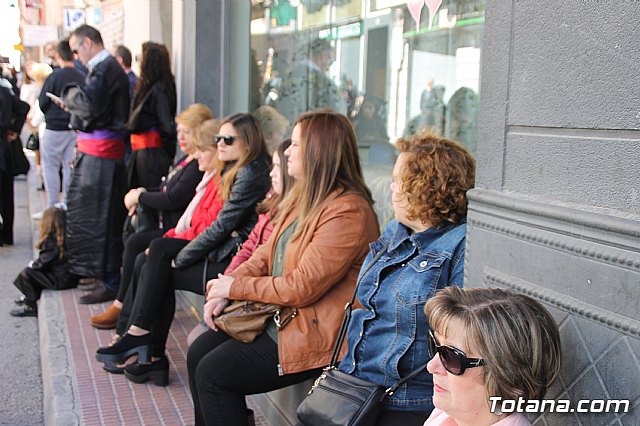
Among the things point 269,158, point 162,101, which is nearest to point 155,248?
point 269,158

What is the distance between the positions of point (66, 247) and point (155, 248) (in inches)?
87.8

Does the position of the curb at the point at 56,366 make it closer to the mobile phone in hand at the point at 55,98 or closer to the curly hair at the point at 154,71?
the curly hair at the point at 154,71

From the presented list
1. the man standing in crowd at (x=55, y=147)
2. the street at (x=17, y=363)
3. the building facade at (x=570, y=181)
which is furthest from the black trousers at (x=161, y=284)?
the man standing in crowd at (x=55, y=147)

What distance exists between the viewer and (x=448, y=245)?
2.70 metres

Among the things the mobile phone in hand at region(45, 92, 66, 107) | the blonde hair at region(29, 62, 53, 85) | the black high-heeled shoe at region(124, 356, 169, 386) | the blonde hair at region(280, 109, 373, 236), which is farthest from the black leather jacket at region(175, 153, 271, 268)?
the blonde hair at region(29, 62, 53, 85)

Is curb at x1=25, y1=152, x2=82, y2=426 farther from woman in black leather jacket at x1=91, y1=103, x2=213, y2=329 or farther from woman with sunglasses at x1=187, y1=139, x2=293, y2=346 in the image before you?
woman with sunglasses at x1=187, y1=139, x2=293, y2=346

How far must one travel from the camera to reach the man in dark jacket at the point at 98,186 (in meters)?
6.46

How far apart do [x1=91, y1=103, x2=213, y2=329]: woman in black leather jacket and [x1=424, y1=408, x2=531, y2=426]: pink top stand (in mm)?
3392

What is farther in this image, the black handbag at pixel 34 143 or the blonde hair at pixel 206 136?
the black handbag at pixel 34 143

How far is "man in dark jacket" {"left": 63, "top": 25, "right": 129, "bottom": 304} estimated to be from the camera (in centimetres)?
646

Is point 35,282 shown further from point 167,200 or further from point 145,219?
point 167,200

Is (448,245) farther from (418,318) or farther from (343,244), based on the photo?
(343,244)

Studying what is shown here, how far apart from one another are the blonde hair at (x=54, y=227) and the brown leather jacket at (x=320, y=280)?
3.57 metres

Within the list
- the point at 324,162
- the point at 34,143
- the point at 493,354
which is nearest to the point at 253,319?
the point at 324,162
